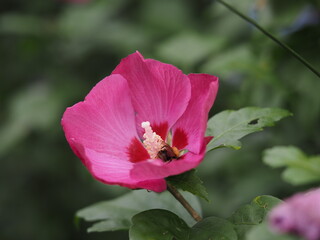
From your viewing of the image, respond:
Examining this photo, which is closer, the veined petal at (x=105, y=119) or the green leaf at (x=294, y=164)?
the green leaf at (x=294, y=164)

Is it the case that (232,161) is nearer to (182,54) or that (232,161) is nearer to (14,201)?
(182,54)

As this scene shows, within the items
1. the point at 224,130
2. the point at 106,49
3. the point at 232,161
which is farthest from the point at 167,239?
the point at 106,49

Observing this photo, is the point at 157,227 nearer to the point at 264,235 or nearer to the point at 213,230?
the point at 213,230

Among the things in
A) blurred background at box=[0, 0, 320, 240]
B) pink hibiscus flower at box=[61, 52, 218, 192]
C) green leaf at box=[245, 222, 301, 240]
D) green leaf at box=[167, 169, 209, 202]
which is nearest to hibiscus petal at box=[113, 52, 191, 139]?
pink hibiscus flower at box=[61, 52, 218, 192]

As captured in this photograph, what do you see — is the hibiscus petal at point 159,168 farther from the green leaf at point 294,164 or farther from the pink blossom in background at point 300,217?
the pink blossom in background at point 300,217

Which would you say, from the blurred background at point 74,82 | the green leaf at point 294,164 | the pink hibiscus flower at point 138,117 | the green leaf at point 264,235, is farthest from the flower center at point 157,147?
the blurred background at point 74,82
